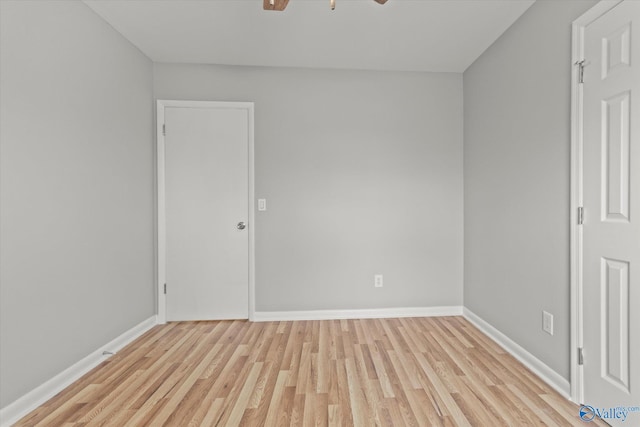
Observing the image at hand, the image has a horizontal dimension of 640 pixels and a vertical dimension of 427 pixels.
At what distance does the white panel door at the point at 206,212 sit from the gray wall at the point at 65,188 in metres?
0.30

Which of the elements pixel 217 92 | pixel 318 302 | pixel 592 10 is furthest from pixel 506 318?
pixel 217 92

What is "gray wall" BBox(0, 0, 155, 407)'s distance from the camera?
5.29ft

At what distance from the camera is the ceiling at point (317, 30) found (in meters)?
2.12

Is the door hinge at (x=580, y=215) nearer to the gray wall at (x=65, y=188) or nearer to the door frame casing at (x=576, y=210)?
the door frame casing at (x=576, y=210)

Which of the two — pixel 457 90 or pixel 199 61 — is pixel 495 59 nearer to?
pixel 457 90

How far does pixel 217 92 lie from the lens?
2955mm

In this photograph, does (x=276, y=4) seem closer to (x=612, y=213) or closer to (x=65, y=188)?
(x=65, y=188)

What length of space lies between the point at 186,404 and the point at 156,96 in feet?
8.90

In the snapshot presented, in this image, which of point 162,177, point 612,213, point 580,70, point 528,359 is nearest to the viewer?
point 612,213

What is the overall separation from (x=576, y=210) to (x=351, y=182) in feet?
5.93

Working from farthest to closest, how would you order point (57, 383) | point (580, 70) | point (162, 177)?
point (162, 177), point (57, 383), point (580, 70)

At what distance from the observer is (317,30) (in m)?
2.38

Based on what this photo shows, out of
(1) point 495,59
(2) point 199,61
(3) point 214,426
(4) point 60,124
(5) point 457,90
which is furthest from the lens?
(5) point 457,90

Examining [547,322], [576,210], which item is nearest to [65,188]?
[576,210]
